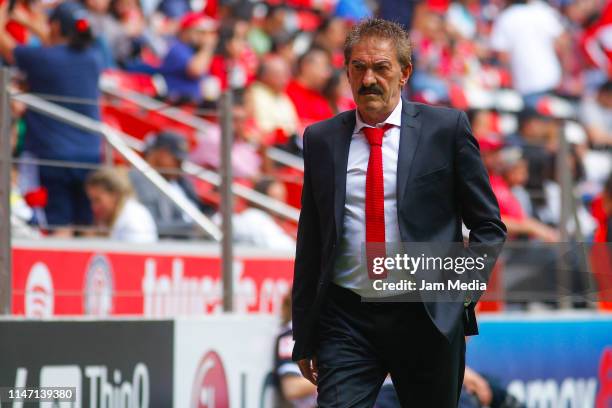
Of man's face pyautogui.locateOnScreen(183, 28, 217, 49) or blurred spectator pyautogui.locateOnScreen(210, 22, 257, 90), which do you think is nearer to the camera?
man's face pyautogui.locateOnScreen(183, 28, 217, 49)

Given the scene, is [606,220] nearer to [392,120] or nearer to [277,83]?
[277,83]

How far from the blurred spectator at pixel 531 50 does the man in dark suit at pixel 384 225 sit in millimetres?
12135

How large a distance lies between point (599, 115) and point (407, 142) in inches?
491

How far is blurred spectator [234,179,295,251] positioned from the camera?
9281 mm

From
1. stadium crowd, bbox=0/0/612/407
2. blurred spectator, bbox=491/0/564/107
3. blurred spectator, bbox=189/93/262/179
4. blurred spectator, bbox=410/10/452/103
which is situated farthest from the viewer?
blurred spectator, bbox=491/0/564/107

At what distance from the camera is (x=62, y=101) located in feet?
24.5

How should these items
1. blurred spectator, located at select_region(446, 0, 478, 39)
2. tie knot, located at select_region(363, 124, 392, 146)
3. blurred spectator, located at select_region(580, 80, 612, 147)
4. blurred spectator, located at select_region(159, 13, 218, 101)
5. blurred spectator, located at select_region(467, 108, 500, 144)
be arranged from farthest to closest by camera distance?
blurred spectator, located at select_region(446, 0, 478, 39)
blurred spectator, located at select_region(580, 80, 612, 147)
blurred spectator, located at select_region(467, 108, 500, 144)
blurred spectator, located at select_region(159, 13, 218, 101)
tie knot, located at select_region(363, 124, 392, 146)

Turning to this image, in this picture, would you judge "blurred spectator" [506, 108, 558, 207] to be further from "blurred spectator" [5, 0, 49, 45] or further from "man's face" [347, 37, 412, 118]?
"man's face" [347, 37, 412, 118]

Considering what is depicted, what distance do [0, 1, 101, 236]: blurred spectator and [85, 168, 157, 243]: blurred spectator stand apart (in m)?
0.10

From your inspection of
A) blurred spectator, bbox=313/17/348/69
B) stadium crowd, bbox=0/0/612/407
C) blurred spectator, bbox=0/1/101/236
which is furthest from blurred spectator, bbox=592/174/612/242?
blurred spectator, bbox=313/17/348/69

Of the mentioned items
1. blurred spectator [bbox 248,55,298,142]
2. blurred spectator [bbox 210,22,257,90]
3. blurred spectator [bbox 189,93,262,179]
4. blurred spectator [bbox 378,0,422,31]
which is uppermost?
blurred spectator [bbox 378,0,422,31]

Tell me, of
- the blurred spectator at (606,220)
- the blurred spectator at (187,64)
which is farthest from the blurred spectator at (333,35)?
the blurred spectator at (606,220)

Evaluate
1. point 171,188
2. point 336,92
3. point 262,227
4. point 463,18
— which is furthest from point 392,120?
point 463,18

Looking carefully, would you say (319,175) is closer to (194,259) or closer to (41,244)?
(41,244)
